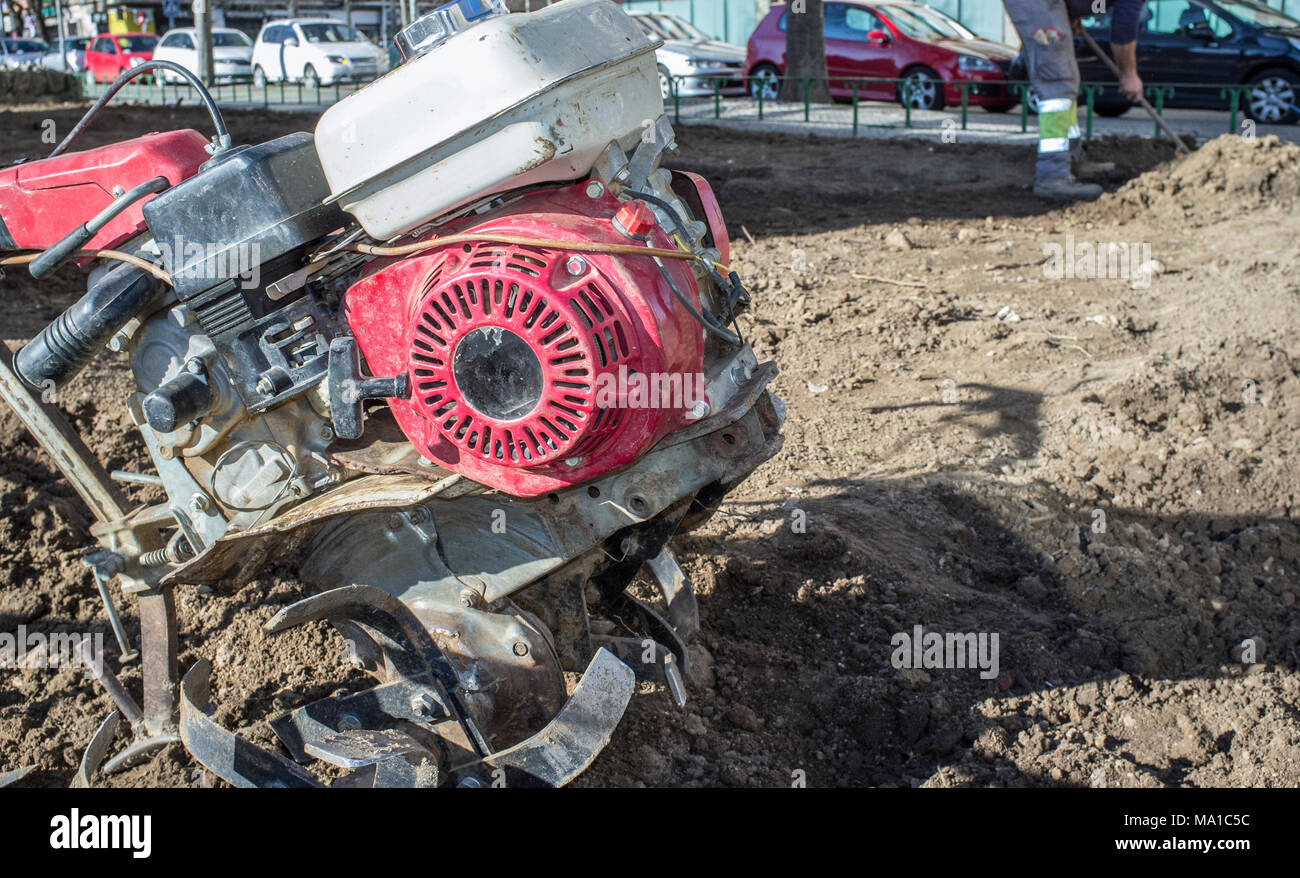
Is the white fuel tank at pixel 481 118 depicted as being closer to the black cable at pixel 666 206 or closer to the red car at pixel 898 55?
the black cable at pixel 666 206

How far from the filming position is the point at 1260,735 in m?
3.30

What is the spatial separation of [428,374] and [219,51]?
2504 cm

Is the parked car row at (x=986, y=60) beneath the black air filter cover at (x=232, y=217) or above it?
beneath

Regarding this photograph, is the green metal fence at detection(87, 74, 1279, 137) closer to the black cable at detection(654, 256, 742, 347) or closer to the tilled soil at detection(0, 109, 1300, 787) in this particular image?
the tilled soil at detection(0, 109, 1300, 787)

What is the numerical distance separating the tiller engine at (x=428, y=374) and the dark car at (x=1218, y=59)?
12023mm

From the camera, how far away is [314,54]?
870 inches

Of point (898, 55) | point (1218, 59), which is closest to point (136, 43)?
point (898, 55)

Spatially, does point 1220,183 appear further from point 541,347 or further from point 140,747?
point 140,747

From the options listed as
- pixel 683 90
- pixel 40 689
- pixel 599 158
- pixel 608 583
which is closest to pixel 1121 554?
pixel 608 583

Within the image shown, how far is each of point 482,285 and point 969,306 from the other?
4.76 m

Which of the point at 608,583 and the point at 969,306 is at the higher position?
the point at 608,583

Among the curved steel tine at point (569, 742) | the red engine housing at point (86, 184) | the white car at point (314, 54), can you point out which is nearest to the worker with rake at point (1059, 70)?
Result: the red engine housing at point (86, 184)

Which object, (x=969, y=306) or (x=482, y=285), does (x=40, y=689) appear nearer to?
(x=482, y=285)

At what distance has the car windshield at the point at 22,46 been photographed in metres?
33.9
